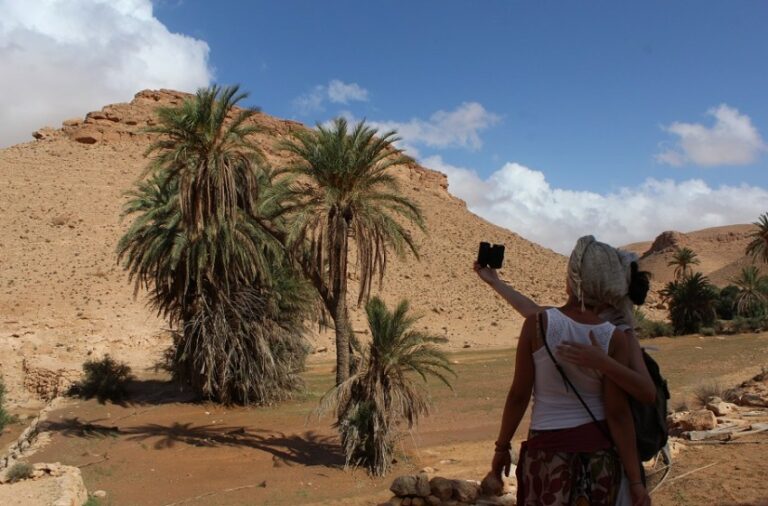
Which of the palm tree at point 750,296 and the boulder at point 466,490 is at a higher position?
the palm tree at point 750,296

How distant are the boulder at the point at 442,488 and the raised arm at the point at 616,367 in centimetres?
555

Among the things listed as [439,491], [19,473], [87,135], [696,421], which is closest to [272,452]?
[19,473]

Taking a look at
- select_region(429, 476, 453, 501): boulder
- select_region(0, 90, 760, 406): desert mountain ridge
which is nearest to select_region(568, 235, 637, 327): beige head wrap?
select_region(429, 476, 453, 501): boulder

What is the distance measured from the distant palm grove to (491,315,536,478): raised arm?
334 inches

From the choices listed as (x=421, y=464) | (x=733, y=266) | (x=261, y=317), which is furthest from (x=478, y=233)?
(x=421, y=464)

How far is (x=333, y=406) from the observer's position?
11.9m

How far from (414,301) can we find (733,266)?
58.1 metres

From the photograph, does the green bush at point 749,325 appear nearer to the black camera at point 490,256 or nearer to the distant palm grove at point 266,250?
the distant palm grove at point 266,250

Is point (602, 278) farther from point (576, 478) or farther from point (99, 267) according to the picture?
point (99, 267)

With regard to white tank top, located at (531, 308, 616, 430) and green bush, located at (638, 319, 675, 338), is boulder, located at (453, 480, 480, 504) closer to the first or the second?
white tank top, located at (531, 308, 616, 430)

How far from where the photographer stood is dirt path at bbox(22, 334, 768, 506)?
8.07m

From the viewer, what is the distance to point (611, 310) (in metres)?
2.90

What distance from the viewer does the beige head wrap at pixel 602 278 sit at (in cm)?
284

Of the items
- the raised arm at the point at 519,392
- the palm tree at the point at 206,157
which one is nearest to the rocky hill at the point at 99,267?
the palm tree at the point at 206,157
